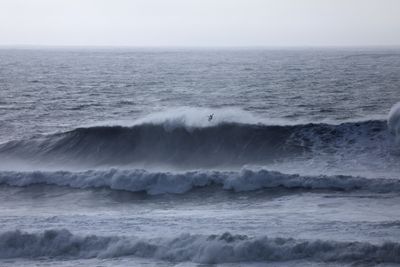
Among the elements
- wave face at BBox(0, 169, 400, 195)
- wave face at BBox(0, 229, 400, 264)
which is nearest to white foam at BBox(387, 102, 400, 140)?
wave face at BBox(0, 169, 400, 195)

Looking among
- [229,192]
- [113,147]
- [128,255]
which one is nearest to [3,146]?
[113,147]

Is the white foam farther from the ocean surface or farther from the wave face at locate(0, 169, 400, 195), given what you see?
the wave face at locate(0, 169, 400, 195)

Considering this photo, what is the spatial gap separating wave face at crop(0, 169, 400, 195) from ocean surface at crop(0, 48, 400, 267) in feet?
0.13

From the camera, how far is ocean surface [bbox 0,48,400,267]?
8.78m

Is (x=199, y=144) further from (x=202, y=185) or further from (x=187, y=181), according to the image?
(x=202, y=185)

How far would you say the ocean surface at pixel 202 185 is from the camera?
28.8ft

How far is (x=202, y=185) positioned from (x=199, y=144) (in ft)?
13.8

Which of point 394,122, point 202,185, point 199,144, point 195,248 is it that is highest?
point 394,122

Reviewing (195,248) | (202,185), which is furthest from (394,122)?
(195,248)

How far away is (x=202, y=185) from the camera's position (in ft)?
46.4

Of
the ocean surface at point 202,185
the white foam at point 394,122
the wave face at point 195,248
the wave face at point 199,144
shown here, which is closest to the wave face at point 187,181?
the ocean surface at point 202,185

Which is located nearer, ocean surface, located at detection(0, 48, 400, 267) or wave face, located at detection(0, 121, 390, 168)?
ocean surface, located at detection(0, 48, 400, 267)

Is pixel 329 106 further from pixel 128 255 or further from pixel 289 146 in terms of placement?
pixel 128 255

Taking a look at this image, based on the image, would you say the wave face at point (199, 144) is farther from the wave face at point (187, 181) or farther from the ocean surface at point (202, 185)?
the wave face at point (187, 181)
